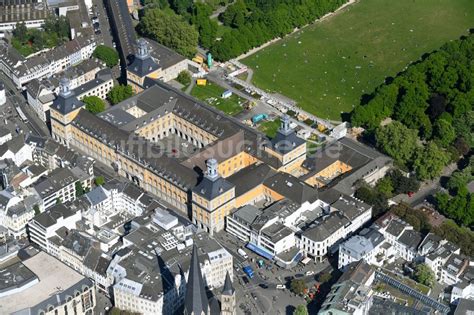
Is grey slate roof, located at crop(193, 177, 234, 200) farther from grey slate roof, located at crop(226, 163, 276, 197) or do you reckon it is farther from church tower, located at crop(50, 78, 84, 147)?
church tower, located at crop(50, 78, 84, 147)

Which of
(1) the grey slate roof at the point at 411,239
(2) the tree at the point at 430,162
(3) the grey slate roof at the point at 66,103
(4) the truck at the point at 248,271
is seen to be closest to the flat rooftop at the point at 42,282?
(4) the truck at the point at 248,271

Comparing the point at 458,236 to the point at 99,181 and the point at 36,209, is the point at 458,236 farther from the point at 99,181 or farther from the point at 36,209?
the point at 36,209

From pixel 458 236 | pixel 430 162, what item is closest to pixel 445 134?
pixel 430 162

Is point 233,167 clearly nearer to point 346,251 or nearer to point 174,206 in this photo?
point 174,206

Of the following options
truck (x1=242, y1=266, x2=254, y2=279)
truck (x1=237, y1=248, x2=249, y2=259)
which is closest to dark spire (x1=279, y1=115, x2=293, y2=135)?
truck (x1=237, y1=248, x2=249, y2=259)

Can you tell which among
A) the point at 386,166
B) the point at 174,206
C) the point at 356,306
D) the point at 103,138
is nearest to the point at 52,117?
the point at 103,138

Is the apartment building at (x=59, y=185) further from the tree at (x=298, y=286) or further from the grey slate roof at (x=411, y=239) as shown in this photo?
the grey slate roof at (x=411, y=239)
